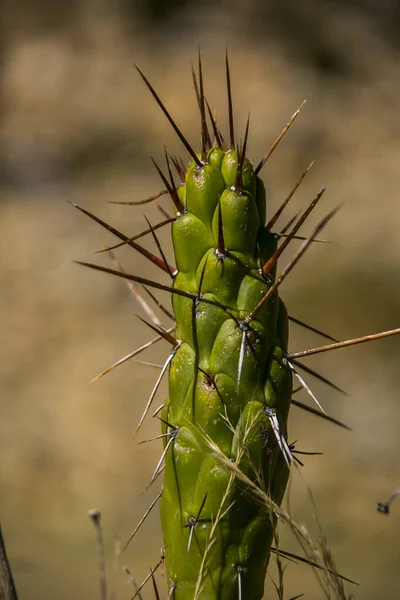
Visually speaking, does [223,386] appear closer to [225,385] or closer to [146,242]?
[225,385]

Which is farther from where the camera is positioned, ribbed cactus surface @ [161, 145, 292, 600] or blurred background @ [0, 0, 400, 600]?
blurred background @ [0, 0, 400, 600]

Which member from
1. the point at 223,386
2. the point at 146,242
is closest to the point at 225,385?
the point at 223,386

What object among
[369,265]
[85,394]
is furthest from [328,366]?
[85,394]

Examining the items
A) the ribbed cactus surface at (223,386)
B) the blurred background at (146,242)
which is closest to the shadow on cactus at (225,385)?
the ribbed cactus surface at (223,386)

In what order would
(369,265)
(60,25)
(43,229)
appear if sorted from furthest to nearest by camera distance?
(60,25)
(43,229)
(369,265)

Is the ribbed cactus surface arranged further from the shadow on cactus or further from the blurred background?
the blurred background

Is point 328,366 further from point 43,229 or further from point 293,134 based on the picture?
point 43,229

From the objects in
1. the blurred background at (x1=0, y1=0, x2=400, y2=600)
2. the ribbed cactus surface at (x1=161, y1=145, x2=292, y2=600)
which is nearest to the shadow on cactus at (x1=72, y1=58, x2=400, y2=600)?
the ribbed cactus surface at (x1=161, y1=145, x2=292, y2=600)
